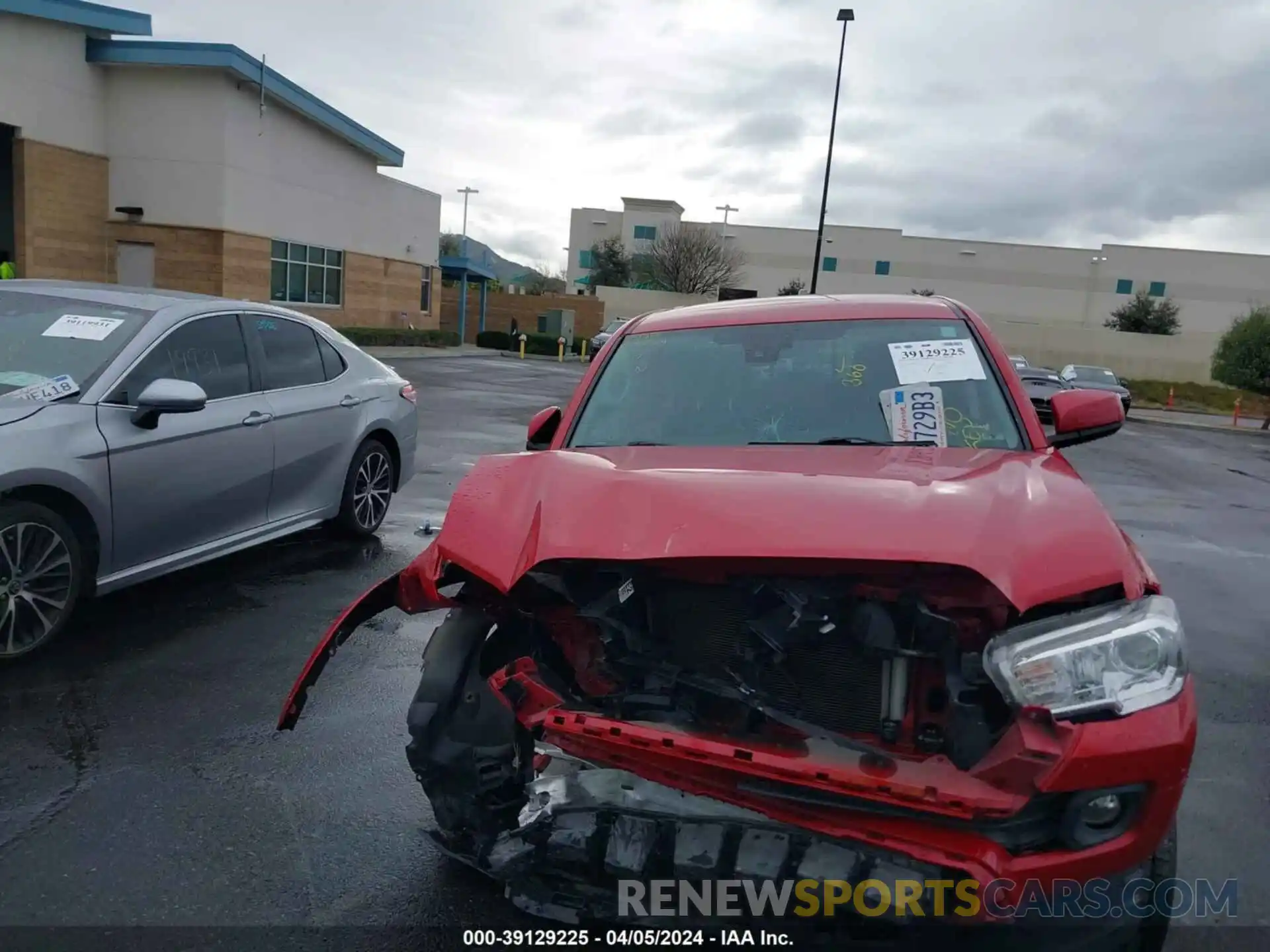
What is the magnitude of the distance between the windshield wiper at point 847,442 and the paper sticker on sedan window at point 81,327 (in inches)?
138

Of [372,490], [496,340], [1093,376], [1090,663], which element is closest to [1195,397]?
[1093,376]

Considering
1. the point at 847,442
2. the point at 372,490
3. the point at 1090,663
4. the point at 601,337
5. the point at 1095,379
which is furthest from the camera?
the point at 601,337

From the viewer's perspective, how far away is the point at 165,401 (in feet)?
14.7

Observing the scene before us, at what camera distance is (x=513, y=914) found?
2770mm

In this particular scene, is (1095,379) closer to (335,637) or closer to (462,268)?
(462,268)

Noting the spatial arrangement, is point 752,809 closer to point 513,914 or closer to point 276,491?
point 513,914

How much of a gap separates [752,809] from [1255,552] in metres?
8.26

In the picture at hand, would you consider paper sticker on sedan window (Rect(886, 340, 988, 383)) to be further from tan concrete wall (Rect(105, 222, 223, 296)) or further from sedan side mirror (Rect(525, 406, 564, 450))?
tan concrete wall (Rect(105, 222, 223, 296))

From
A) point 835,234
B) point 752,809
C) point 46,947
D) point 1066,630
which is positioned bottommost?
point 46,947

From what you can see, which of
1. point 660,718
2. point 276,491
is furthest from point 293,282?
point 660,718

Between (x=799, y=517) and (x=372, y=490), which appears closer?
(x=799, y=517)

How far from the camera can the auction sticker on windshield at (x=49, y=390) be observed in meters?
4.35

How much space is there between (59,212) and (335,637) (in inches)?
969

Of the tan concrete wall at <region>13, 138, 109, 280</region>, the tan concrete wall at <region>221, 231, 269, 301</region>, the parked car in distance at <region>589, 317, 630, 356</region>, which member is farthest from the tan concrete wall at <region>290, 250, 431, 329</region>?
the parked car in distance at <region>589, 317, 630, 356</region>
